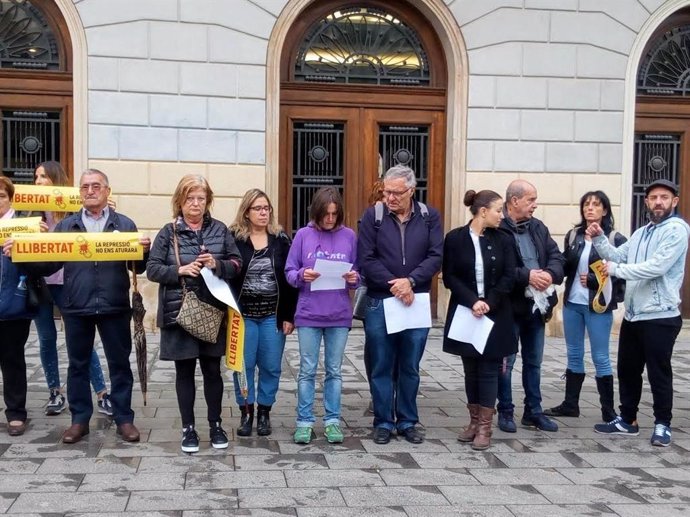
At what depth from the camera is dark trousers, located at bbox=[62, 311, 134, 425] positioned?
5.72m

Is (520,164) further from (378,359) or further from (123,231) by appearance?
(123,231)

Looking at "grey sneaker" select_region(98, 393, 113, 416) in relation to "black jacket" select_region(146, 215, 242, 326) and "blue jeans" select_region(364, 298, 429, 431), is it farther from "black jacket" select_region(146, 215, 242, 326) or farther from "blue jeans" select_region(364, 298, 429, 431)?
"blue jeans" select_region(364, 298, 429, 431)

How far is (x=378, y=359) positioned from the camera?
5.97 meters

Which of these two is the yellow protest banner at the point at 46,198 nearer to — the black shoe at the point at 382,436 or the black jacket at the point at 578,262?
the black shoe at the point at 382,436

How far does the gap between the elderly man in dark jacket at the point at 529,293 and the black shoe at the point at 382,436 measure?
989mm

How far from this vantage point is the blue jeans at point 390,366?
591 cm

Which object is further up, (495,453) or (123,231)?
(123,231)

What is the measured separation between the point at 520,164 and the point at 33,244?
734cm

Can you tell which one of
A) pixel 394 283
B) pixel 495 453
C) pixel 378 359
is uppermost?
pixel 394 283

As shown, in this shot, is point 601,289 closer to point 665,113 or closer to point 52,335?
point 52,335

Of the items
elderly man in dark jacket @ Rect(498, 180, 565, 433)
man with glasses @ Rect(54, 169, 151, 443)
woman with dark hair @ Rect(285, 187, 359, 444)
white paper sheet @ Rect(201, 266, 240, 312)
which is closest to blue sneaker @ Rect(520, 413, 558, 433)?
elderly man in dark jacket @ Rect(498, 180, 565, 433)

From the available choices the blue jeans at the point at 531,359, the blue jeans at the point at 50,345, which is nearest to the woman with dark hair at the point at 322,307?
the blue jeans at the point at 531,359

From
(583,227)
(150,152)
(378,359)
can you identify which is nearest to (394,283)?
(378,359)

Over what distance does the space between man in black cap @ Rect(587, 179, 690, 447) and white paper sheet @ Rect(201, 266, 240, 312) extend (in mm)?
2768
